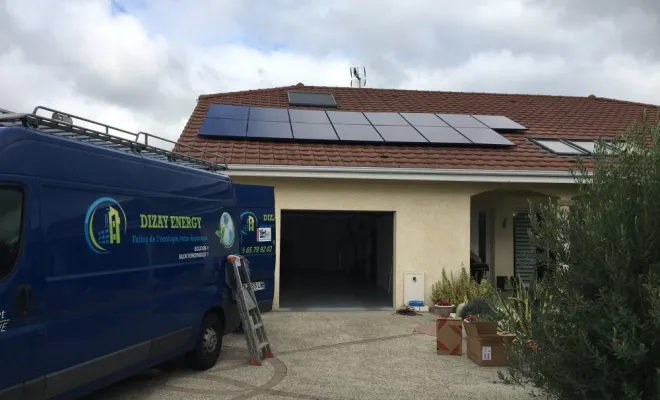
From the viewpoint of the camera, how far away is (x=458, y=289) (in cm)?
1160

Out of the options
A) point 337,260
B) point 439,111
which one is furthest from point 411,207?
point 337,260

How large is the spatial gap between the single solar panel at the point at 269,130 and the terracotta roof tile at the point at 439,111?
0.68ft

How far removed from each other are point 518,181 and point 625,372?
28.4 ft

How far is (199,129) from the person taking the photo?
1312cm

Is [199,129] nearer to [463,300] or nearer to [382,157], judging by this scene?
[382,157]

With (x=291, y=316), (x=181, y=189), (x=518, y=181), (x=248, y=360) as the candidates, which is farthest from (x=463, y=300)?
(x=181, y=189)

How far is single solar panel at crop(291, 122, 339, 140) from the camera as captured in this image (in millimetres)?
12703

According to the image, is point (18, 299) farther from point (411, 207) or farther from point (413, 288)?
point (411, 207)

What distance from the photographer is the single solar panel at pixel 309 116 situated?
14.1 metres

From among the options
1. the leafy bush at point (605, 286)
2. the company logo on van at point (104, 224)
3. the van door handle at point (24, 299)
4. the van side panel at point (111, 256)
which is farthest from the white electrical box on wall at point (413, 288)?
the van door handle at point (24, 299)

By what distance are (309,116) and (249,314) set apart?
7821mm

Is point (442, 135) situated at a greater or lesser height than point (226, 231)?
greater

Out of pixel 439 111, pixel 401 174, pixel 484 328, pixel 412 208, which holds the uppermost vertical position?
pixel 439 111

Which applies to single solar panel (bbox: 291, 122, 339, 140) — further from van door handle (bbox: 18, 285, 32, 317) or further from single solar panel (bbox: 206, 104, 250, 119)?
van door handle (bbox: 18, 285, 32, 317)
